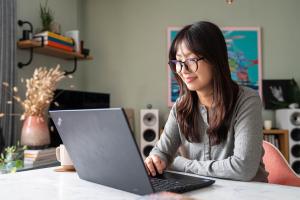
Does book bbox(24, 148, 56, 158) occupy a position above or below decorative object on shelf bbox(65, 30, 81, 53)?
below

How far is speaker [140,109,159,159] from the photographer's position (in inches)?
129

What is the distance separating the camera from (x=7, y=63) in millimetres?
2408

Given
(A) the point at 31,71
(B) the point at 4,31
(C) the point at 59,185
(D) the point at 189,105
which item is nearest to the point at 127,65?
(A) the point at 31,71

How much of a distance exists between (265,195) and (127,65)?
10.0 feet

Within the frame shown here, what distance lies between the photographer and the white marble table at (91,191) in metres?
0.63

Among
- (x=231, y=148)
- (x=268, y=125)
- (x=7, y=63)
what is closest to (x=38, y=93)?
(x=7, y=63)

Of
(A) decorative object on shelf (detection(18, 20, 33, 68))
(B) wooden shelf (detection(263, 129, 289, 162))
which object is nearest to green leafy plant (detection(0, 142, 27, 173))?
(A) decorative object on shelf (detection(18, 20, 33, 68))

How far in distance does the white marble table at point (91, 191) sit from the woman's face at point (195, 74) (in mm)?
402

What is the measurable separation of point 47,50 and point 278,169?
88.4 inches

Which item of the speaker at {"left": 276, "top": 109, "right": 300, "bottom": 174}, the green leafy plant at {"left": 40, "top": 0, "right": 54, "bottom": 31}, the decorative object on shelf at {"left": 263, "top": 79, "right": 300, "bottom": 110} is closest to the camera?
the green leafy plant at {"left": 40, "top": 0, "right": 54, "bottom": 31}

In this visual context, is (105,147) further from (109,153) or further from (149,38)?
(149,38)

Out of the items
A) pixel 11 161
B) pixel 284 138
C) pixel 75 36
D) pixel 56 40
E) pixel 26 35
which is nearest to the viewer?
pixel 11 161

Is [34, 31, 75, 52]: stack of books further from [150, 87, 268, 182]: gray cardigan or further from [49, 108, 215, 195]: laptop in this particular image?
[49, 108, 215, 195]: laptop

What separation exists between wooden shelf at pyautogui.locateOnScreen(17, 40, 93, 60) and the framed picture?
43.5 inches
